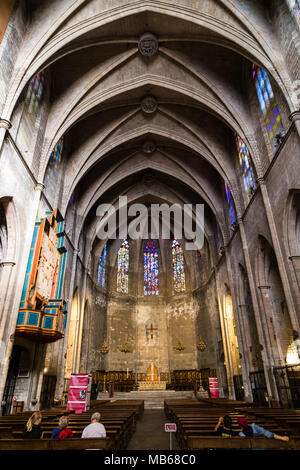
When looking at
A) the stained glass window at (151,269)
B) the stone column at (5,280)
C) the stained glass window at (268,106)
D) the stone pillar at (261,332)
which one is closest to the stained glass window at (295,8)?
the stained glass window at (268,106)

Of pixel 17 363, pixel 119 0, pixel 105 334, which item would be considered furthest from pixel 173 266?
pixel 119 0

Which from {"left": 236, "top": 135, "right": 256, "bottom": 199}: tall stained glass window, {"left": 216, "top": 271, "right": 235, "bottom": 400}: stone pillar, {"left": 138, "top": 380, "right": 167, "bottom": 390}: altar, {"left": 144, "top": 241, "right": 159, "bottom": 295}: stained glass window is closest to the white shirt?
{"left": 236, "top": 135, "right": 256, "bottom": 199}: tall stained glass window

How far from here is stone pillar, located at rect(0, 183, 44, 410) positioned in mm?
9484

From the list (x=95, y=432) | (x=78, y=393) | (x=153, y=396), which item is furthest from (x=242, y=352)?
(x=95, y=432)

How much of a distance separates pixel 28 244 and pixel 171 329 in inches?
786

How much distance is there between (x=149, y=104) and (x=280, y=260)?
12038 mm

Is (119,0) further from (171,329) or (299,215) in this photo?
(171,329)

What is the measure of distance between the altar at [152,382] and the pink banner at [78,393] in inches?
634

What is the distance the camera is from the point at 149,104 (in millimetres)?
17547

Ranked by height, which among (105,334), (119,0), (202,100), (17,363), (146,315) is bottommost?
(17,363)

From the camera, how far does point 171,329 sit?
28000mm

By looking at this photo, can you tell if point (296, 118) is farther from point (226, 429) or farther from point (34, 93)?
point (34, 93)

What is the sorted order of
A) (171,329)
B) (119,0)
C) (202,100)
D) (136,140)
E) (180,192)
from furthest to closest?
(171,329) < (180,192) < (136,140) < (202,100) < (119,0)

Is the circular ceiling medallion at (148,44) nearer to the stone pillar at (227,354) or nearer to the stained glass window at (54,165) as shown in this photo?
the stained glass window at (54,165)
